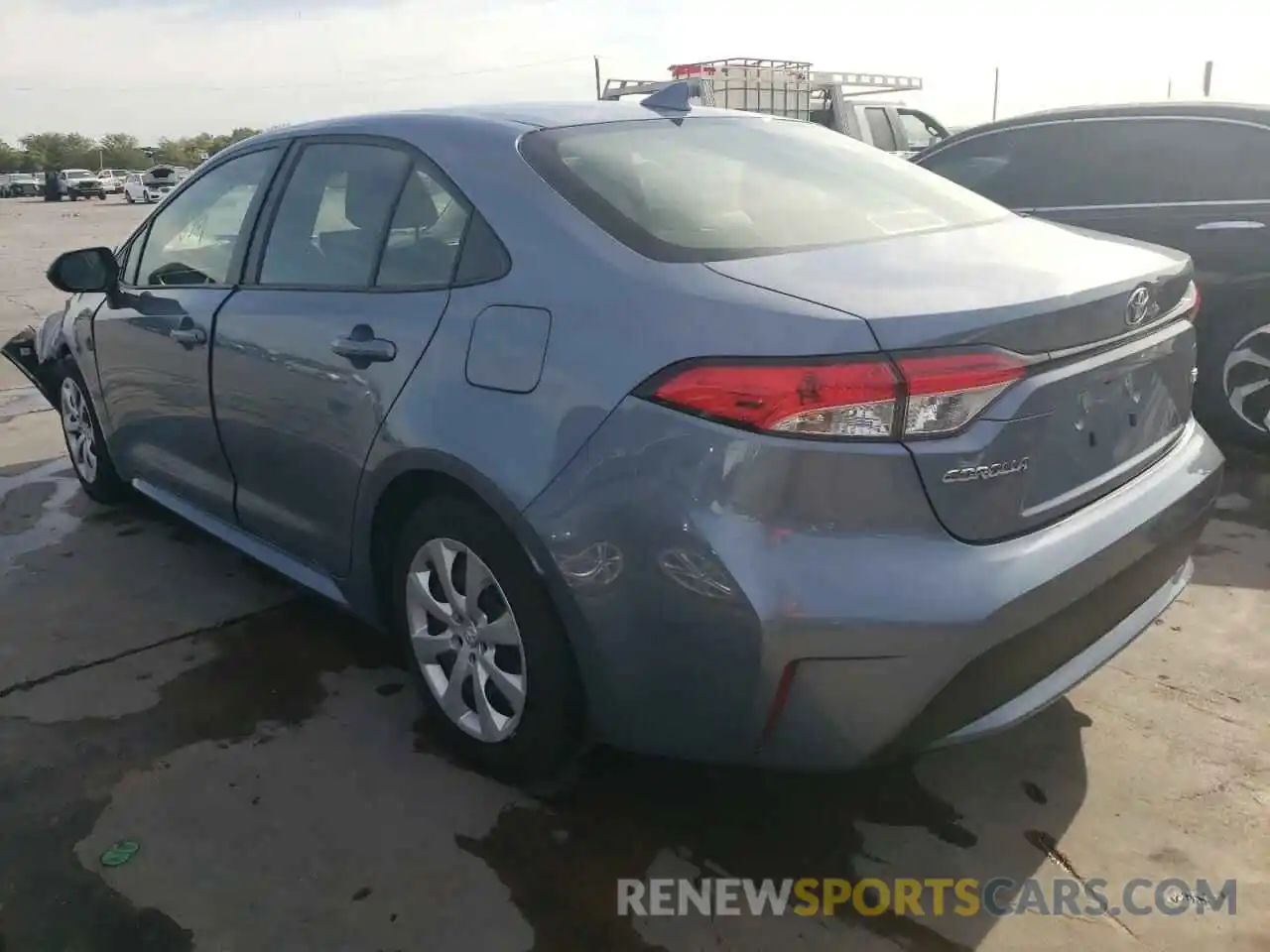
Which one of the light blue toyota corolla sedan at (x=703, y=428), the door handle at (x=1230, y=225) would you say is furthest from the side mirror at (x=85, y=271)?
the door handle at (x=1230, y=225)

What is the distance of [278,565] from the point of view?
3.27 metres

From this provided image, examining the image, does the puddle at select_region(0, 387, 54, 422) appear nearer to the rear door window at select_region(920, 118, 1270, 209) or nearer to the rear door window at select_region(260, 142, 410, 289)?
the rear door window at select_region(260, 142, 410, 289)

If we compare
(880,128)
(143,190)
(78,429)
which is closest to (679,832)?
(78,429)

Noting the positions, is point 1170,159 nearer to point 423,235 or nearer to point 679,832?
point 423,235

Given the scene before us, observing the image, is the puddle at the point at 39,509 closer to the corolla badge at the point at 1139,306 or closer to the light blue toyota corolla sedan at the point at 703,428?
the light blue toyota corolla sedan at the point at 703,428

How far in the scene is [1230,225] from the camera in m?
4.69

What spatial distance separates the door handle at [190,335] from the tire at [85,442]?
121 cm

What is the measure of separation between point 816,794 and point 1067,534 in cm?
88

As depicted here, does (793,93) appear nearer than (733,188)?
No

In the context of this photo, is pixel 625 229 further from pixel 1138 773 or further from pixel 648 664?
pixel 1138 773

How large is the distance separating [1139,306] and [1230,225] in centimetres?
297

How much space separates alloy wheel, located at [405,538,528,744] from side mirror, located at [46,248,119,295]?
7.02ft

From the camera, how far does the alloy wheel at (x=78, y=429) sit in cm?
466

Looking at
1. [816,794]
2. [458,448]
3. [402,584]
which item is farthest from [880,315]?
[402,584]
